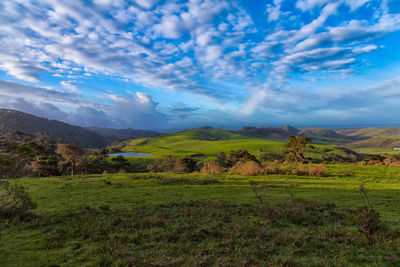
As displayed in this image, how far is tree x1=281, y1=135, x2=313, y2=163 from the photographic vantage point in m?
54.2

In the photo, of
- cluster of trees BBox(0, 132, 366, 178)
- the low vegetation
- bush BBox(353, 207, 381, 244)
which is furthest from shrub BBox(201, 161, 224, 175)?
bush BBox(353, 207, 381, 244)

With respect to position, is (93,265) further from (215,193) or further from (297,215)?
(215,193)

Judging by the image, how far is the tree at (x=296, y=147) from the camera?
54250mm

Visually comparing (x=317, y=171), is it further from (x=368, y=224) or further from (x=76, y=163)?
(x=76, y=163)

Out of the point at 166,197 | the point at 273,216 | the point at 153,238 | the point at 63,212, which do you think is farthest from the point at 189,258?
the point at 166,197

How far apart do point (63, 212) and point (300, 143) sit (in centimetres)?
5630

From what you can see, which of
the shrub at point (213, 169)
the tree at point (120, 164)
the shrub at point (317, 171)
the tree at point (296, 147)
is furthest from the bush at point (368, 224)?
the tree at point (120, 164)

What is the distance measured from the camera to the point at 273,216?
1151 cm

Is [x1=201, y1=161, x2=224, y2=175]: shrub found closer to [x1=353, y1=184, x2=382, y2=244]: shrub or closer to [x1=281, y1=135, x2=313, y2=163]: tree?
Answer: [x1=353, y1=184, x2=382, y2=244]: shrub

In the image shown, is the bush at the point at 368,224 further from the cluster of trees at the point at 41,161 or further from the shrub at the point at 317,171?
the shrub at the point at 317,171

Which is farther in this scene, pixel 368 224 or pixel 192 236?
pixel 368 224

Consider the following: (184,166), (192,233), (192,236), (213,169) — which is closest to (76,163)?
(184,166)

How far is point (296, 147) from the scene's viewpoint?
5688 centimetres

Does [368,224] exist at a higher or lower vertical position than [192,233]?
higher
